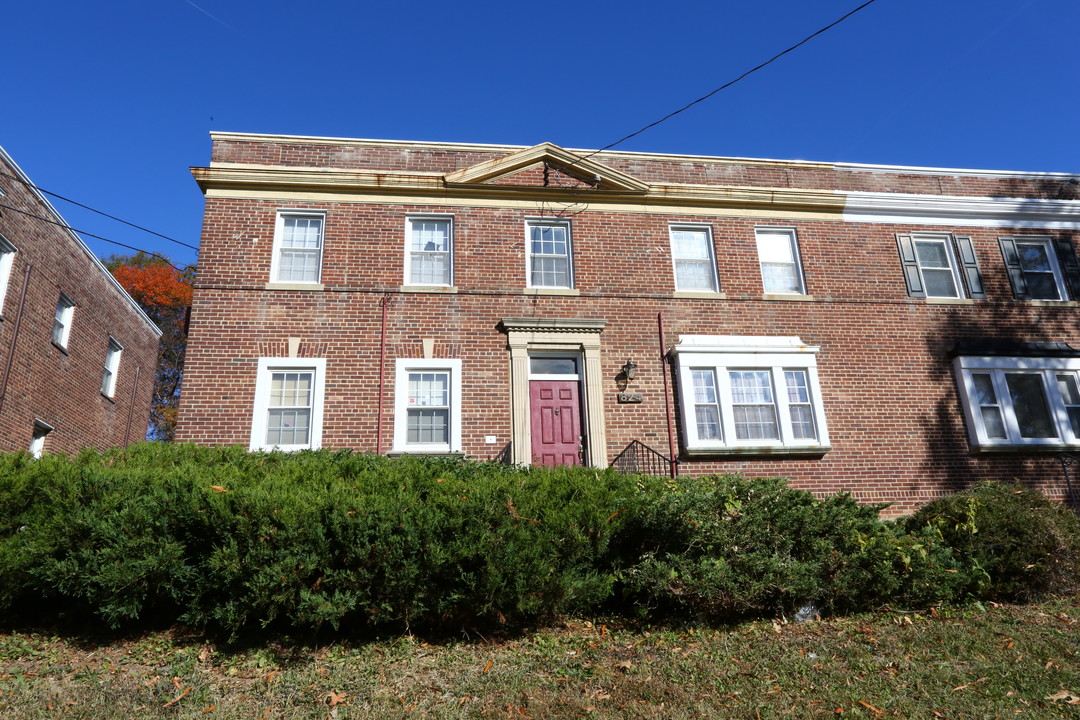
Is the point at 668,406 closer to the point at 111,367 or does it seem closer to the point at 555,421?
the point at 555,421

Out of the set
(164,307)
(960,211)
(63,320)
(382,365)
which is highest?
(164,307)

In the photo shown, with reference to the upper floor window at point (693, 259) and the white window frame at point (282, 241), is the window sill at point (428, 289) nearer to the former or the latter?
the white window frame at point (282, 241)

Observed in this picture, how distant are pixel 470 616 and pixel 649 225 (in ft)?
31.4

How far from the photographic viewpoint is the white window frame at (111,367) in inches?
751

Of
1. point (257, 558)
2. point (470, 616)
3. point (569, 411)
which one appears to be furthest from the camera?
point (569, 411)

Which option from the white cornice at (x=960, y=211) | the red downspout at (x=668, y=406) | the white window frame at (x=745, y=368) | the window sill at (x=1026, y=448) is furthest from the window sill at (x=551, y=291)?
the window sill at (x=1026, y=448)

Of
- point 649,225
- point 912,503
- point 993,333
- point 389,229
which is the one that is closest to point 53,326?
point 389,229

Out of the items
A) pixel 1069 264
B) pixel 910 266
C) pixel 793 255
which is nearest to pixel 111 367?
pixel 793 255

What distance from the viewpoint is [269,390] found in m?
11.8

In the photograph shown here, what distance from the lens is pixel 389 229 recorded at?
12945 millimetres

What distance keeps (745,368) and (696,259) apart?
2447 mm

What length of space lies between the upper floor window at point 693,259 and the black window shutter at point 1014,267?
6.21 m

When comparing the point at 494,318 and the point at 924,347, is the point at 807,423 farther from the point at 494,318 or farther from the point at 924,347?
the point at 494,318

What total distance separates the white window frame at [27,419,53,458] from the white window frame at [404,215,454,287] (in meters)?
9.73
